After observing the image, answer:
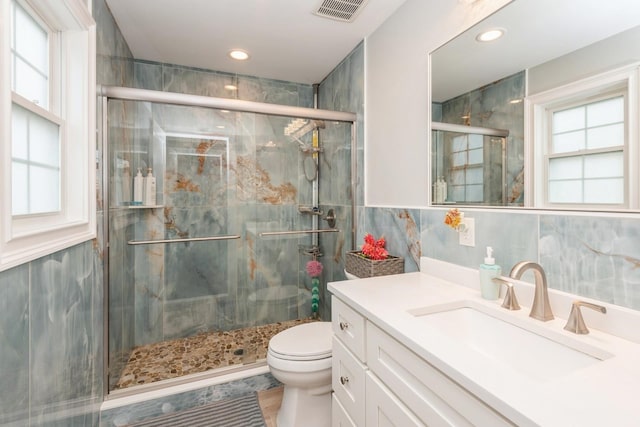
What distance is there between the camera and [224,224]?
2.25 meters

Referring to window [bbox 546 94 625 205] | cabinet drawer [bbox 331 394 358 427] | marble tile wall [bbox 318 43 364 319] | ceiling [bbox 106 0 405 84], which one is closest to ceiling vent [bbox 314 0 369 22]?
ceiling [bbox 106 0 405 84]

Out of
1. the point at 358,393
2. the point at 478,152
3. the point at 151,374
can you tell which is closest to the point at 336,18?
the point at 478,152

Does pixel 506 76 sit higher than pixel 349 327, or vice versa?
pixel 506 76

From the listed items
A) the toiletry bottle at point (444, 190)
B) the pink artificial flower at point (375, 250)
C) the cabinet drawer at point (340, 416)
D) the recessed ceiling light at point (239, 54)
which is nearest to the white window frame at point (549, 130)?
the toiletry bottle at point (444, 190)

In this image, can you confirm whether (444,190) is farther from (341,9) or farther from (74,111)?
(74,111)

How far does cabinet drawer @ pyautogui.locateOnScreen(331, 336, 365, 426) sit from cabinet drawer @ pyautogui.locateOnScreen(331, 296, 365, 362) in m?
0.03

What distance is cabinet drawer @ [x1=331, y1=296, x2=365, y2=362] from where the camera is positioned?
1083 mm

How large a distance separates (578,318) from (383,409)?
0.62 m

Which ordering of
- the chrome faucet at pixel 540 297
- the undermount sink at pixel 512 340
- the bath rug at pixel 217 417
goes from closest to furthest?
the undermount sink at pixel 512 340, the chrome faucet at pixel 540 297, the bath rug at pixel 217 417

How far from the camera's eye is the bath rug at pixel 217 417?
63.7 inches

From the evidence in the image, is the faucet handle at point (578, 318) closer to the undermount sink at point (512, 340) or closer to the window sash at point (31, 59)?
the undermount sink at point (512, 340)

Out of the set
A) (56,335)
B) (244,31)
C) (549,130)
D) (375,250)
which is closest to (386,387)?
(375,250)

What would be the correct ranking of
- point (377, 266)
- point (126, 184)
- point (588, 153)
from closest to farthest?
1. point (588, 153)
2. point (377, 266)
3. point (126, 184)

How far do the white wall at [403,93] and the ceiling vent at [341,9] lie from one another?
22 centimetres
